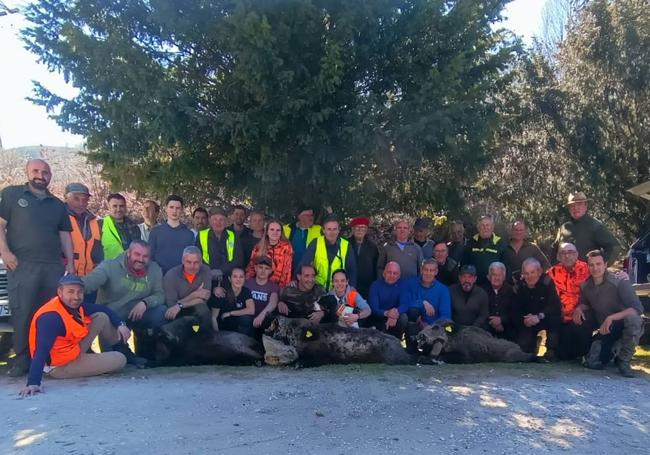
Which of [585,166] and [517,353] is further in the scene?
[585,166]

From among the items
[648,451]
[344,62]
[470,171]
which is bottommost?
[648,451]

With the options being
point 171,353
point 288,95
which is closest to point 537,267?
point 288,95

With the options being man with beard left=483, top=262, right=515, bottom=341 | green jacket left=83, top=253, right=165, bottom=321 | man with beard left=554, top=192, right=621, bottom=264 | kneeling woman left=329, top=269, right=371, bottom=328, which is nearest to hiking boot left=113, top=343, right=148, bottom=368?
green jacket left=83, top=253, right=165, bottom=321

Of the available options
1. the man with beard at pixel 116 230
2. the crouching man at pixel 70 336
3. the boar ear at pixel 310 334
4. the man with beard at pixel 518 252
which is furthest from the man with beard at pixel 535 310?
the man with beard at pixel 116 230

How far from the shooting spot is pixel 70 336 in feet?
18.4

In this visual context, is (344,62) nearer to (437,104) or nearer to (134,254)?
(437,104)

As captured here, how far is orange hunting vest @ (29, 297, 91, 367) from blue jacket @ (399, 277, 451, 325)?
3786 millimetres

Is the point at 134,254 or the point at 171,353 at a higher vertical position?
the point at 134,254

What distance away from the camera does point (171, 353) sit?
6578 millimetres

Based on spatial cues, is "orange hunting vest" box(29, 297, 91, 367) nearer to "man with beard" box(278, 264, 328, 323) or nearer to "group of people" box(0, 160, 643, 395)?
"group of people" box(0, 160, 643, 395)

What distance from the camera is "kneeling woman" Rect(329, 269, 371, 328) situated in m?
6.99

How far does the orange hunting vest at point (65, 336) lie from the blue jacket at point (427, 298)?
12.4 feet

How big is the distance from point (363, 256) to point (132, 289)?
10.0ft

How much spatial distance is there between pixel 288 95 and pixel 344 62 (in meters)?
0.85
